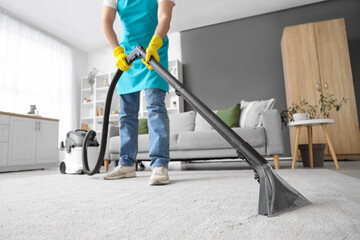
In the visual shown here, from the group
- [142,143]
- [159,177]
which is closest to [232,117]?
[142,143]

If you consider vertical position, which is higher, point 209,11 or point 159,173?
point 209,11

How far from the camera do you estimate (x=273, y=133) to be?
2102mm

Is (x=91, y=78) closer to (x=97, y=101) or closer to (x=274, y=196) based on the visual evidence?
(x=97, y=101)

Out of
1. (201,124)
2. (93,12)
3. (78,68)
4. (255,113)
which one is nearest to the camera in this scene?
(255,113)

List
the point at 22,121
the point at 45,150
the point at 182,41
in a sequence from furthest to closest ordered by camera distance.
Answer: the point at 182,41 → the point at 45,150 → the point at 22,121

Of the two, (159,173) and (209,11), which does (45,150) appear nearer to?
(159,173)

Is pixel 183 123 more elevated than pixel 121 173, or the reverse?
pixel 183 123

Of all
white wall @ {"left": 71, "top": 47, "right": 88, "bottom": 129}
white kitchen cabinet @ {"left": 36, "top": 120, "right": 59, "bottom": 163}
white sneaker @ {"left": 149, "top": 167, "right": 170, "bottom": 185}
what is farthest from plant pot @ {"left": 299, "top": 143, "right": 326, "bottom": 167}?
white wall @ {"left": 71, "top": 47, "right": 88, "bottom": 129}

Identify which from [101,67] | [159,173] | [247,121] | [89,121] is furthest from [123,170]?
[101,67]

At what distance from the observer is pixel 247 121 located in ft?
8.11

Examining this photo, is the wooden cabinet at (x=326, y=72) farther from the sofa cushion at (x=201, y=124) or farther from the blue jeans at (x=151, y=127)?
the blue jeans at (x=151, y=127)

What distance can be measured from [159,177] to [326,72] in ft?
10.4

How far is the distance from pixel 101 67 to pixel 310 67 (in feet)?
14.4

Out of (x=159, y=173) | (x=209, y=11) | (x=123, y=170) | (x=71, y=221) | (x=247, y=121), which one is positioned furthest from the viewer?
(x=209, y=11)
